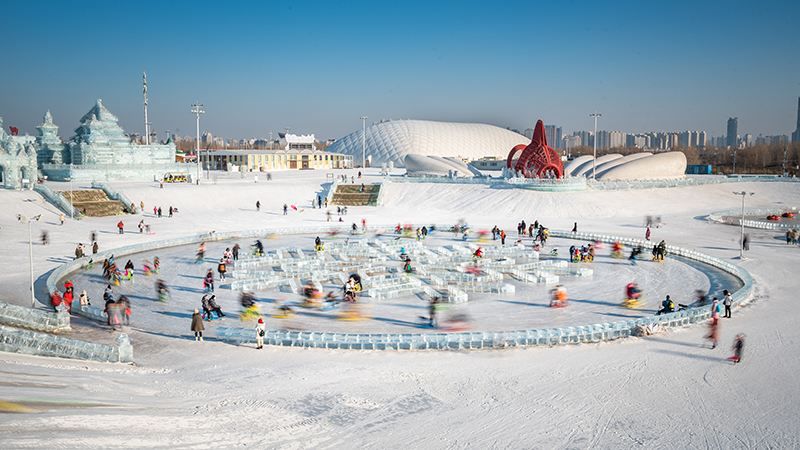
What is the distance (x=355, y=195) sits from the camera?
171 ft

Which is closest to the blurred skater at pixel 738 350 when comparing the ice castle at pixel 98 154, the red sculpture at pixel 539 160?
the red sculpture at pixel 539 160

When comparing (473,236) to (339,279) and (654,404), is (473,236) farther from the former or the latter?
(654,404)

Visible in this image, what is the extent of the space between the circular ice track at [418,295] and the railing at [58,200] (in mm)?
12277

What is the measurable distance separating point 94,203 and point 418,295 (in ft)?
101

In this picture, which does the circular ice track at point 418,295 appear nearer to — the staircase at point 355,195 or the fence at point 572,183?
the staircase at point 355,195

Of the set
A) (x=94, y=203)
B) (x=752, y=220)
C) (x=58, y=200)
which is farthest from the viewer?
(x=752, y=220)

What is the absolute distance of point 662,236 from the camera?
3616cm

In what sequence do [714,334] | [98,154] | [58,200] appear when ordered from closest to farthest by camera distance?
[714,334], [58,200], [98,154]

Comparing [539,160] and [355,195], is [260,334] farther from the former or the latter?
[539,160]

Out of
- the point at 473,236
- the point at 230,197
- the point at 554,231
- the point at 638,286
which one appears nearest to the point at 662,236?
the point at 554,231

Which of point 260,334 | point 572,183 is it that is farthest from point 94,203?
point 572,183

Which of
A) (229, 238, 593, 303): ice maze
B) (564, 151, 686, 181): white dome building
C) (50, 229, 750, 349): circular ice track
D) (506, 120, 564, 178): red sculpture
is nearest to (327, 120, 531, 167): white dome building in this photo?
(564, 151, 686, 181): white dome building

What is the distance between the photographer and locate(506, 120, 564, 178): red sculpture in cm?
5484

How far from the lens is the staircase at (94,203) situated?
4144cm
